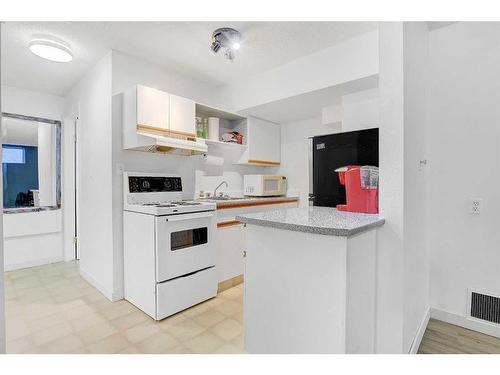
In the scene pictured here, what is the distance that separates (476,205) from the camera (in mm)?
1975

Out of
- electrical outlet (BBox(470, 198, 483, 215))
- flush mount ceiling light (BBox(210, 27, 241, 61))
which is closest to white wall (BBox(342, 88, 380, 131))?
electrical outlet (BBox(470, 198, 483, 215))

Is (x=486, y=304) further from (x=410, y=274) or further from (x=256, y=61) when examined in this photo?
(x=256, y=61)

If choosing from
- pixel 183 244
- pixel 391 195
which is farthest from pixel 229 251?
pixel 391 195

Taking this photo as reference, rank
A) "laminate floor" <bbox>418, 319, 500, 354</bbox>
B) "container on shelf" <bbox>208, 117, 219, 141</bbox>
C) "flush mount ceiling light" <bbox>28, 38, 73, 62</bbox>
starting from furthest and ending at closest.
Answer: "container on shelf" <bbox>208, 117, 219, 141</bbox>, "flush mount ceiling light" <bbox>28, 38, 73, 62</bbox>, "laminate floor" <bbox>418, 319, 500, 354</bbox>

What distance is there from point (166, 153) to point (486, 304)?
3.00 meters

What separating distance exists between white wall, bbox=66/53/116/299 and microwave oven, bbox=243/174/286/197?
5.41ft

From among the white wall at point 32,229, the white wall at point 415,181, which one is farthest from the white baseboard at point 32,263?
the white wall at point 415,181

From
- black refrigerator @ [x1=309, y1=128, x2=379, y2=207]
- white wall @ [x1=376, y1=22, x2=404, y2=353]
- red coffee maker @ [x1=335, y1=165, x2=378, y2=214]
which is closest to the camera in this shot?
white wall @ [x1=376, y1=22, x2=404, y2=353]

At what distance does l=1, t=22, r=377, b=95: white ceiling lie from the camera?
7.07ft

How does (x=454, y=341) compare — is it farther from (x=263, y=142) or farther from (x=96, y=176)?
(x=96, y=176)

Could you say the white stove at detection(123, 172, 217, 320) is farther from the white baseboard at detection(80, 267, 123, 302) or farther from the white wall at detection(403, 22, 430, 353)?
the white wall at detection(403, 22, 430, 353)

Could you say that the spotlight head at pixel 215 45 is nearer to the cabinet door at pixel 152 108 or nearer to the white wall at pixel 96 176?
the cabinet door at pixel 152 108

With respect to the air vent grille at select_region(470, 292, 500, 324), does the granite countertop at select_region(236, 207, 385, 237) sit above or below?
above

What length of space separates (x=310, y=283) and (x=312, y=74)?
2.07 m
